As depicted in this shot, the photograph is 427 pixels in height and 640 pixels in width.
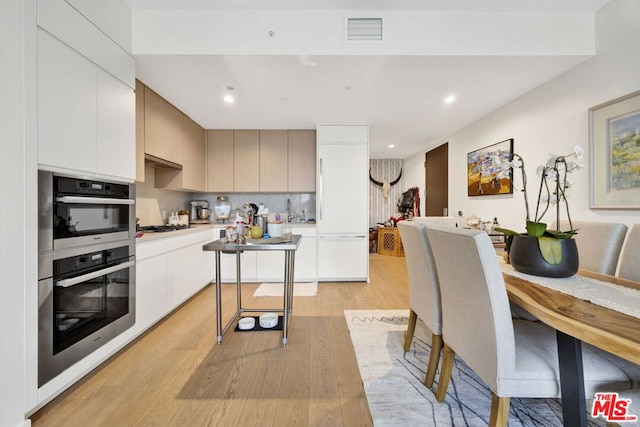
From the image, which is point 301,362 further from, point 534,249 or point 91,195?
point 91,195

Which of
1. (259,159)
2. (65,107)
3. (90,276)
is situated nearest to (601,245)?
(90,276)

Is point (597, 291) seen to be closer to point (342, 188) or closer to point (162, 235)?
point (342, 188)

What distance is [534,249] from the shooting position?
130cm

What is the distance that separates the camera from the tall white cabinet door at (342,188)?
11.8 ft

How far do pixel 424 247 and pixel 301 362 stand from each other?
1.16 metres

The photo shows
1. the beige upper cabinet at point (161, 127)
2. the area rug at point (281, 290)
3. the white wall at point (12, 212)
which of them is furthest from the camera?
the area rug at point (281, 290)

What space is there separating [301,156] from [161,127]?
6.04ft

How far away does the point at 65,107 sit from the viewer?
1434 mm

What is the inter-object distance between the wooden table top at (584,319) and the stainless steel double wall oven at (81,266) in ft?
7.27

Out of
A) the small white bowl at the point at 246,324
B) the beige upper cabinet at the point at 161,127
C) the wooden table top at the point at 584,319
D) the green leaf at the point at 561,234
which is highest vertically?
the beige upper cabinet at the point at 161,127

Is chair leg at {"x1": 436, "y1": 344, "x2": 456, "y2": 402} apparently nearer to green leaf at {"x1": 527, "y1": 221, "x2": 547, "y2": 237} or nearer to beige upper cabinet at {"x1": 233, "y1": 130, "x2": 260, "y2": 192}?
green leaf at {"x1": 527, "y1": 221, "x2": 547, "y2": 237}

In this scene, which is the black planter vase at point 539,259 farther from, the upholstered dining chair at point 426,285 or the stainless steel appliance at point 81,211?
the stainless steel appliance at point 81,211

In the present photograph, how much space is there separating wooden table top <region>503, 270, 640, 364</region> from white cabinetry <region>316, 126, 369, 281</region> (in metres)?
2.53

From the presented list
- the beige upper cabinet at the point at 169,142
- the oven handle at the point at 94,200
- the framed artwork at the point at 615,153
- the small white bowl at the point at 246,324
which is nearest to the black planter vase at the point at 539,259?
the framed artwork at the point at 615,153
